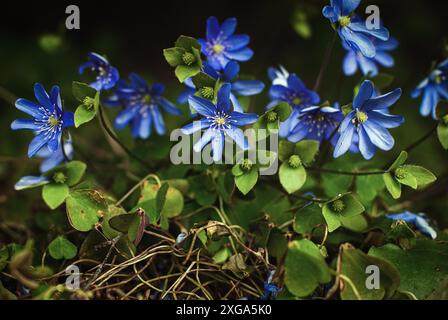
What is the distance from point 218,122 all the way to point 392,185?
42 cm

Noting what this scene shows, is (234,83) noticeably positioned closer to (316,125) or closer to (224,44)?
(224,44)

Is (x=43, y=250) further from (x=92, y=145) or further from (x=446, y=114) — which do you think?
(x=446, y=114)

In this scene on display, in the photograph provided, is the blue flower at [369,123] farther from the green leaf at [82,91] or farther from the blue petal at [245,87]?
the green leaf at [82,91]

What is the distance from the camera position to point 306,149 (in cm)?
129

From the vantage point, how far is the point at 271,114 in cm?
128

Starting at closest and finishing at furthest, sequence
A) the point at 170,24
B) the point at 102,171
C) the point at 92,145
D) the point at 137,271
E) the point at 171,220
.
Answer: the point at 137,271, the point at 171,220, the point at 102,171, the point at 92,145, the point at 170,24

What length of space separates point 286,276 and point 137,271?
0.36m

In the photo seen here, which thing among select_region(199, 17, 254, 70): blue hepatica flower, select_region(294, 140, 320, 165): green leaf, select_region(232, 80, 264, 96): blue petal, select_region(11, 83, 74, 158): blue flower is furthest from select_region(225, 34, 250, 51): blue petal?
select_region(11, 83, 74, 158): blue flower

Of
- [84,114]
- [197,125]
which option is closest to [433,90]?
[197,125]

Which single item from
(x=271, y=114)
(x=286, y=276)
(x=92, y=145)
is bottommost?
(x=92, y=145)

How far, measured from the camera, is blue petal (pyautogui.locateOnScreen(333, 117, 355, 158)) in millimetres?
1230

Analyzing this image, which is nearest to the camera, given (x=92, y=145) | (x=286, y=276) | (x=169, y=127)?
(x=286, y=276)

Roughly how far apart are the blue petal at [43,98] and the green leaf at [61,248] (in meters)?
0.31
